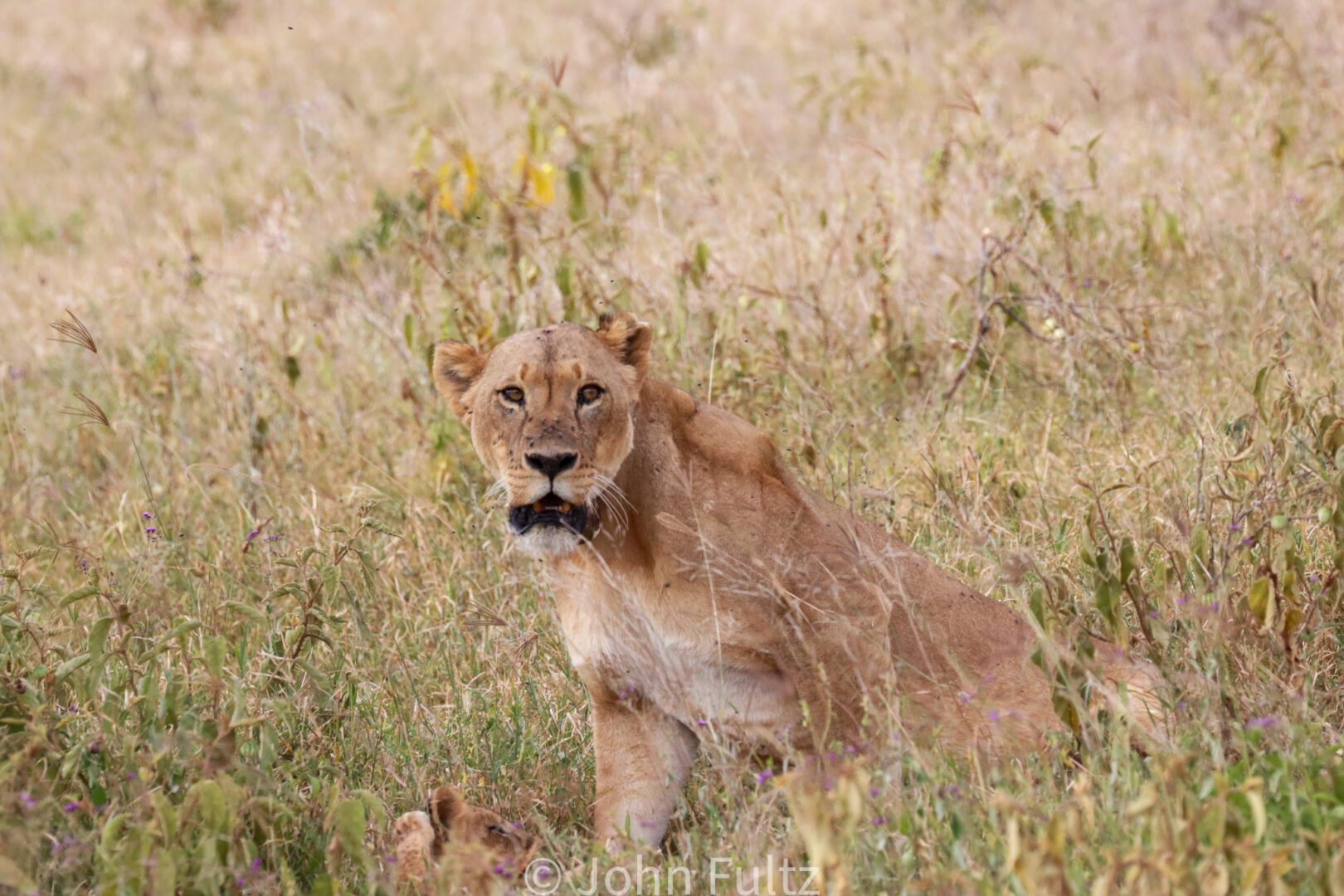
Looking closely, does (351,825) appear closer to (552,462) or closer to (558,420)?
(552,462)

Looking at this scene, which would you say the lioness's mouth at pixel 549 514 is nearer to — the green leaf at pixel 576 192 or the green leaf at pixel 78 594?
the green leaf at pixel 78 594

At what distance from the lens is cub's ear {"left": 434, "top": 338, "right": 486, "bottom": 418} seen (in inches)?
158

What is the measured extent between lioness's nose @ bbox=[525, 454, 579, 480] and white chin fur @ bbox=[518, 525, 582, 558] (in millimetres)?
136

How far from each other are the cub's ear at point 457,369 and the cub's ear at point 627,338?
1.09 ft

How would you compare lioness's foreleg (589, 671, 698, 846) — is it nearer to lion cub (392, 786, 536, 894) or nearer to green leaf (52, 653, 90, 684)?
lion cub (392, 786, 536, 894)

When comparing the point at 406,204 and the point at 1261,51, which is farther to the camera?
the point at 1261,51

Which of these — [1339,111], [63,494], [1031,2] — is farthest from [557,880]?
[1031,2]

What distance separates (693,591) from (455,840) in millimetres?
786

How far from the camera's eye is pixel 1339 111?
309 inches

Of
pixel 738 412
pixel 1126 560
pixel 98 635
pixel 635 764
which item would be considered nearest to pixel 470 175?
pixel 738 412

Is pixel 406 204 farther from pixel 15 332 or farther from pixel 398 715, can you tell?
pixel 398 715

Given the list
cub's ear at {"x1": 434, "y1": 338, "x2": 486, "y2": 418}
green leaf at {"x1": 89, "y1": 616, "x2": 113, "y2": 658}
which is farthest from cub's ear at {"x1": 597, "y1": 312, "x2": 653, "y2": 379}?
green leaf at {"x1": 89, "y1": 616, "x2": 113, "y2": 658}

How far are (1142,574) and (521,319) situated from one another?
2458 mm

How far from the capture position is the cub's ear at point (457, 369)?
402 cm
